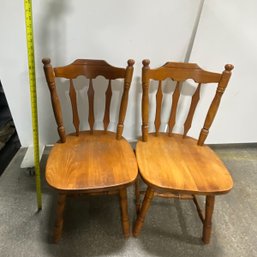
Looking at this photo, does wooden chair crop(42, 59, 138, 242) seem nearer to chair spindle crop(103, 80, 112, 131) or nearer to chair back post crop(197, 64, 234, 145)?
chair spindle crop(103, 80, 112, 131)

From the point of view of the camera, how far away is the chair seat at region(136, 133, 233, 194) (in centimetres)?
98

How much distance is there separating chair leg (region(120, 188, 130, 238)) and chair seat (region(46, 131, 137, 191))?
0.12 m

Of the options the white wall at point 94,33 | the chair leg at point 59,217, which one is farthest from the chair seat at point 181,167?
the white wall at point 94,33

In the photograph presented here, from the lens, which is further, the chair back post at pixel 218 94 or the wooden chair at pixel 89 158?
the chair back post at pixel 218 94

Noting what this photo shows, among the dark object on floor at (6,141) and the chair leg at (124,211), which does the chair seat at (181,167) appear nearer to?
the chair leg at (124,211)

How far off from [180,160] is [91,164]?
45 centimetres

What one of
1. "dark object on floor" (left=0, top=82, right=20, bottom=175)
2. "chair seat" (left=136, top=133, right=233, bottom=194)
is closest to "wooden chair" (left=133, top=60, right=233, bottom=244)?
"chair seat" (left=136, top=133, right=233, bottom=194)

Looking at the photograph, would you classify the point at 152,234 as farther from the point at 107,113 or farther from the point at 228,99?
the point at 228,99

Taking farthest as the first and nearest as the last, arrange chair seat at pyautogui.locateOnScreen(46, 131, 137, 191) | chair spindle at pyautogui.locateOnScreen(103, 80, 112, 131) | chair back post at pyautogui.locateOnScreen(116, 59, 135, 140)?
1. chair spindle at pyautogui.locateOnScreen(103, 80, 112, 131)
2. chair back post at pyautogui.locateOnScreen(116, 59, 135, 140)
3. chair seat at pyautogui.locateOnScreen(46, 131, 137, 191)

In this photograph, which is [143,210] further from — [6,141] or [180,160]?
[6,141]

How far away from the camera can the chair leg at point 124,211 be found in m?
1.09

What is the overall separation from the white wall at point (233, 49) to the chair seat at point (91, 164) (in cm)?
74

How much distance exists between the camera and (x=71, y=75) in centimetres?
113

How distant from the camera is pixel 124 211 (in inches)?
44.9
